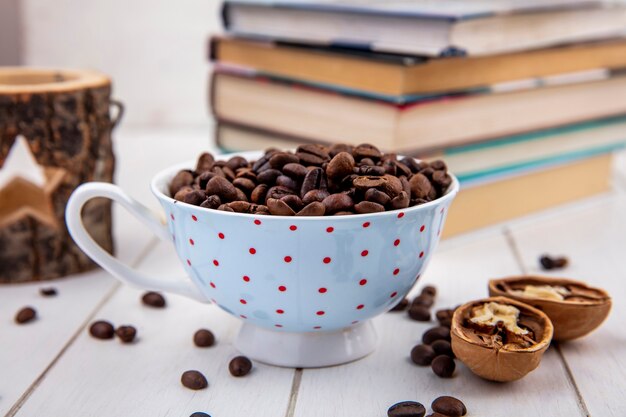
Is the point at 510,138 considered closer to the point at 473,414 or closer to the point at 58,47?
the point at 473,414

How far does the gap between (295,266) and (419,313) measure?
23 cm

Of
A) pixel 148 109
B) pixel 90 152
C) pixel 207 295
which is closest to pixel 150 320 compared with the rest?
pixel 207 295

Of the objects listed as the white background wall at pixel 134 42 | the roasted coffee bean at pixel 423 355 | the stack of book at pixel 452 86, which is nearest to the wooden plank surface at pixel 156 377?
the roasted coffee bean at pixel 423 355

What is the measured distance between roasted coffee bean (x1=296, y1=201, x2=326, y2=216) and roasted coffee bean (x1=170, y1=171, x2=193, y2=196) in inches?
6.1

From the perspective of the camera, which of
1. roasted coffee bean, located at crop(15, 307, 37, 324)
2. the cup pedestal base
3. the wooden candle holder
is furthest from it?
the wooden candle holder

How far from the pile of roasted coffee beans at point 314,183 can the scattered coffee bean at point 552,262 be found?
288 millimetres

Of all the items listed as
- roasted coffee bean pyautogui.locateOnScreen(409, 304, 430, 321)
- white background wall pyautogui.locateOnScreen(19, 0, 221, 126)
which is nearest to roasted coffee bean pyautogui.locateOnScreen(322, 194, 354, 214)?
roasted coffee bean pyautogui.locateOnScreen(409, 304, 430, 321)

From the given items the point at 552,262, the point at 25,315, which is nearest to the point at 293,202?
the point at 25,315

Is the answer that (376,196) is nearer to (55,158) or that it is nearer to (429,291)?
(429,291)

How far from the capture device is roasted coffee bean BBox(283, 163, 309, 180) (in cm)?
75

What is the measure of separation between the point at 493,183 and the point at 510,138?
73mm

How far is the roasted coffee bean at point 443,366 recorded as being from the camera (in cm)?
Answer: 75

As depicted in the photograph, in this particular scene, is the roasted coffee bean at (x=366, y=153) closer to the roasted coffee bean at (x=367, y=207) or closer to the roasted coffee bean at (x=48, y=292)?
the roasted coffee bean at (x=367, y=207)

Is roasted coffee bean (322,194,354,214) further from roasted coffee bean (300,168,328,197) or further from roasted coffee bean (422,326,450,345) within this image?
roasted coffee bean (422,326,450,345)
